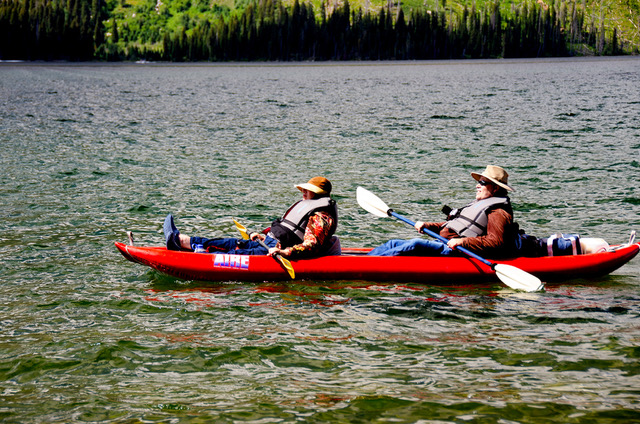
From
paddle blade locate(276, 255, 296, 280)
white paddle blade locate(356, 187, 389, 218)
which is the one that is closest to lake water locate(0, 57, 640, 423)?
paddle blade locate(276, 255, 296, 280)

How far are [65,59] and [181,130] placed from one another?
176m

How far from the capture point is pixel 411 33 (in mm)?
198750

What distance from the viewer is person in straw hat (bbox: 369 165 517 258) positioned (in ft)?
32.1

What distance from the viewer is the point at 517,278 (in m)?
9.66

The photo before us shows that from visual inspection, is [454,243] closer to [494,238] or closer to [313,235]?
[494,238]

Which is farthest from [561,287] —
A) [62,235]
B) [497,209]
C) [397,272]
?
[62,235]

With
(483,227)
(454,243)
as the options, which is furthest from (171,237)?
(483,227)

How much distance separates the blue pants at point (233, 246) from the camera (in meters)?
10.4

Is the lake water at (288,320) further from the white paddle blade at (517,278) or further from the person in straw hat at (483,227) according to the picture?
the person in straw hat at (483,227)

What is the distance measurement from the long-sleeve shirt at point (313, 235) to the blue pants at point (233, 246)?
52 cm

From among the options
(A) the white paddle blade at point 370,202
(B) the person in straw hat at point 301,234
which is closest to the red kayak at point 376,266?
(B) the person in straw hat at point 301,234

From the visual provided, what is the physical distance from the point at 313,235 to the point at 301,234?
0.22m

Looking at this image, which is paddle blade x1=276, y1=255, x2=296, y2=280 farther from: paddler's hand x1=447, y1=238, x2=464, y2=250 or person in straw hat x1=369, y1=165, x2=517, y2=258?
paddler's hand x1=447, y1=238, x2=464, y2=250

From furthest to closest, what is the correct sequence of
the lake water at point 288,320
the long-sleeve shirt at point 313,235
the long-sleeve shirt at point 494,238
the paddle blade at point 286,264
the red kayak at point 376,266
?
the red kayak at point 376,266 → the paddle blade at point 286,264 → the long-sleeve shirt at point 313,235 → the long-sleeve shirt at point 494,238 → the lake water at point 288,320
